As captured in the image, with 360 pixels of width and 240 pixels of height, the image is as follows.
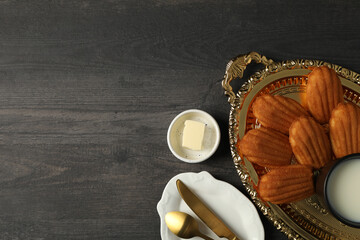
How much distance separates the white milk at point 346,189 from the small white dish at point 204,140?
327 mm

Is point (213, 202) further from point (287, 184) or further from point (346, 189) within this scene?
point (346, 189)

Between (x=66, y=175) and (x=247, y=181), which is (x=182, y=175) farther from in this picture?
(x=66, y=175)

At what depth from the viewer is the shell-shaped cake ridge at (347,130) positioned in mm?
779

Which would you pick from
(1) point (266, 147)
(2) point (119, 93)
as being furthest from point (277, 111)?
(2) point (119, 93)

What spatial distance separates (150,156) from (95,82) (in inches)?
12.0

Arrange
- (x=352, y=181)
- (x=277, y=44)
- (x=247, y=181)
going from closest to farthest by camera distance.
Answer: (x=352, y=181), (x=247, y=181), (x=277, y=44)

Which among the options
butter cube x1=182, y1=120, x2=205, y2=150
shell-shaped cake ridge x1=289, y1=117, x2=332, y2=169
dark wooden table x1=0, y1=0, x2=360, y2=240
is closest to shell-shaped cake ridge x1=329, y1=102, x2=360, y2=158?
shell-shaped cake ridge x1=289, y1=117, x2=332, y2=169

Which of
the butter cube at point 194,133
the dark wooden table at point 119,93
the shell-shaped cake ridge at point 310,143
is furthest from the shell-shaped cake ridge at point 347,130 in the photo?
the butter cube at point 194,133

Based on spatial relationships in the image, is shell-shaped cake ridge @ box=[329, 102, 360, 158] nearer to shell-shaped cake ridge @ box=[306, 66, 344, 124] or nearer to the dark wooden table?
shell-shaped cake ridge @ box=[306, 66, 344, 124]

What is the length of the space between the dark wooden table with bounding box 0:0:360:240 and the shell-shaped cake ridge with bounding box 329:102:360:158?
0.25m

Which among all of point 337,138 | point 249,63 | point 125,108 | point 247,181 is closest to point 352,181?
point 337,138

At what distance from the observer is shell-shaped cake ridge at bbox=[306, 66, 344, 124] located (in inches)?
32.4

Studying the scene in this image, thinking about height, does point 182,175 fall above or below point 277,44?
below

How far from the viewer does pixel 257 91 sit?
2.93ft
